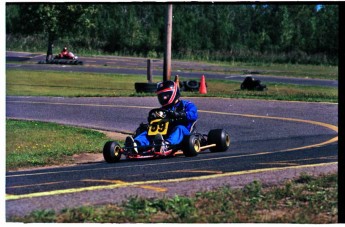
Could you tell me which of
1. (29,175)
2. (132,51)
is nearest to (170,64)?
(132,51)

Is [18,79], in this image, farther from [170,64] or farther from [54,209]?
[54,209]

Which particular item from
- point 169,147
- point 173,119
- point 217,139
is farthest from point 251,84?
point 169,147

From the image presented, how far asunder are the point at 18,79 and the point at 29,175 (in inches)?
453

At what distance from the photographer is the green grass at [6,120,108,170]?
44.1 ft

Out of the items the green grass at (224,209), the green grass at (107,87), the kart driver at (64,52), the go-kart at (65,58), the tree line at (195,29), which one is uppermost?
the tree line at (195,29)

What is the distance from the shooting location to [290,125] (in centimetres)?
1784

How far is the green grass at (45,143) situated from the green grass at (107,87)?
305 cm

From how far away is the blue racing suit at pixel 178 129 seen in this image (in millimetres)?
13016

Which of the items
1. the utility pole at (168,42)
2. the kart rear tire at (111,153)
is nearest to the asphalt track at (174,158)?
the kart rear tire at (111,153)

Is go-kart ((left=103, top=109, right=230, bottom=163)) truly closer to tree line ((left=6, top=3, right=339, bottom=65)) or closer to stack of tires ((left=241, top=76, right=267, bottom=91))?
tree line ((left=6, top=3, right=339, bottom=65))

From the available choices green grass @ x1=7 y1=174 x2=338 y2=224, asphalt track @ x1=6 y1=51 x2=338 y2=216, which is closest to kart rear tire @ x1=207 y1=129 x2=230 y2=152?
asphalt track @ x1=6 y1=51 x2=338 y2=216

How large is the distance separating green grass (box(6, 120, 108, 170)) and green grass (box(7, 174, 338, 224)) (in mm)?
4823

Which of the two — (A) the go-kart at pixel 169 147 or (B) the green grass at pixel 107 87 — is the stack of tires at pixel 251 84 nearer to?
(B) the green grass at pixel 107 87

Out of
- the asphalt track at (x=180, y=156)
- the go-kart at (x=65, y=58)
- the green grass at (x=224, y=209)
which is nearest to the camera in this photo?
the green grass at (x=224, y=209)
